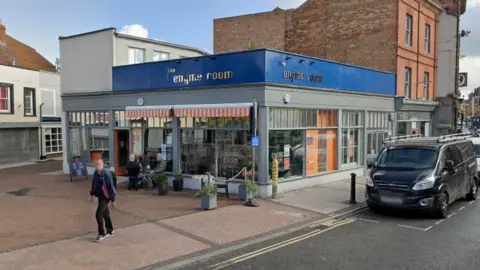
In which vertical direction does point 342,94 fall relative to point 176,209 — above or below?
above

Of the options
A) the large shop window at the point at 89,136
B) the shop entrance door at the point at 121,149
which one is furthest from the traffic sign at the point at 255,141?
the large shop window at the point at 89,136

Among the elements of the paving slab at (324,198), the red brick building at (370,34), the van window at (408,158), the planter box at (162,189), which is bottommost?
the paving slab at (324,198)

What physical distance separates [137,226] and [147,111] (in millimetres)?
6980

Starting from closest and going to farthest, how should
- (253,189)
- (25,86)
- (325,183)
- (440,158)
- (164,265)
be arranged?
(164,265) → (440,158) → (253,189) → (325,183) → (25,86)

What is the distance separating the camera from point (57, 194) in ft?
46.1

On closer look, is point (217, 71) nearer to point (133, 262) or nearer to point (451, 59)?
point (133, 262)

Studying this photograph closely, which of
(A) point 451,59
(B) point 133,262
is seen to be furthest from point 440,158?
(A) point 451,59

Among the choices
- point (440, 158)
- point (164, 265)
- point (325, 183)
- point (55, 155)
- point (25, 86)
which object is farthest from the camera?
point (55, 155)

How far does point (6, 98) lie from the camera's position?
25516mm

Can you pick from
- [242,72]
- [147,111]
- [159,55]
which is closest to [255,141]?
[242,72]

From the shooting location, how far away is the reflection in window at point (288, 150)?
45.5ft

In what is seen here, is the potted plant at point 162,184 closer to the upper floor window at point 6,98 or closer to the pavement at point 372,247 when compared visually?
the pavement at point 372,247

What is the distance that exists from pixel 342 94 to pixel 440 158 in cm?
640

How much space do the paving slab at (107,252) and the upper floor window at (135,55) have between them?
37.7 ft
